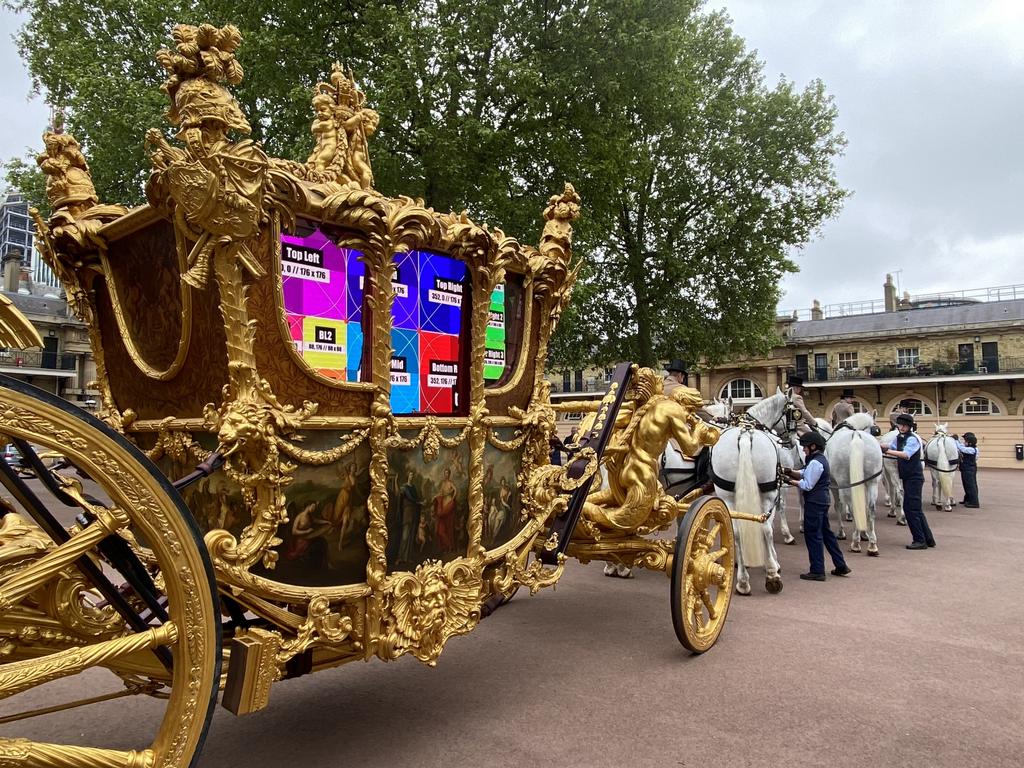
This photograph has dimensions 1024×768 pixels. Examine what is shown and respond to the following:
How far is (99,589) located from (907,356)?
36434 millimetres

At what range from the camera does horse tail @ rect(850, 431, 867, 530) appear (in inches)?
325

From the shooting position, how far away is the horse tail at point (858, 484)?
8250mm

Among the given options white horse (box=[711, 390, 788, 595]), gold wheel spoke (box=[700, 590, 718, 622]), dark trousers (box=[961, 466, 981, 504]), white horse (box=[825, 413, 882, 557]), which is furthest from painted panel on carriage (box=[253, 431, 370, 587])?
dark trousers (box=[961, 466, 981, 504])

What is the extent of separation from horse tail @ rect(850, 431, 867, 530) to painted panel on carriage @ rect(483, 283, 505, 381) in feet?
20.3

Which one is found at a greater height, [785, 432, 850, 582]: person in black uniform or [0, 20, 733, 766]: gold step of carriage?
[0, 20, 733, 766]: gold step of carriage

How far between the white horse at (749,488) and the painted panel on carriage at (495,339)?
3.55m

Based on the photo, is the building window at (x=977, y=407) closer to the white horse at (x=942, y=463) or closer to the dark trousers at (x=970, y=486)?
the dark trousers at (x=970, y=486)

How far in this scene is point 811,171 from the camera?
632 inches

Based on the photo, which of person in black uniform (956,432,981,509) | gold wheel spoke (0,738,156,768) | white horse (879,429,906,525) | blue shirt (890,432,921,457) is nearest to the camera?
gold wheel spoke (0,738,156,768)

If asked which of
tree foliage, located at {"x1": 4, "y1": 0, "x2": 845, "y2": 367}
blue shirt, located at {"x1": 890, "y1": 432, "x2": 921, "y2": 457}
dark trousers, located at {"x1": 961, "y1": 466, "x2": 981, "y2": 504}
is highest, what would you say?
tree foliage, located at {"x1": 4, "y1": 0, "x2": 845, "y2": 367}

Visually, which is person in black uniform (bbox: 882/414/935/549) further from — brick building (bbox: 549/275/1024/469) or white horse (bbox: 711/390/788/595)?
brick building (bbox: 549/275/1024/469)

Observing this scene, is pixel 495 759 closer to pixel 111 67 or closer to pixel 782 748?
pixel 782 748

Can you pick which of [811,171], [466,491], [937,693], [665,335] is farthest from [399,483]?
[811,171]

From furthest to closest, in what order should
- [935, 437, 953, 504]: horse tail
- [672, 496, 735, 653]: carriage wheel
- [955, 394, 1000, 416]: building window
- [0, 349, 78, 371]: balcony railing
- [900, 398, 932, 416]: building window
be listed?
[900, 398, 932, 416]: building window, [955, 394, 1000, 416]: building window, [0, 349, 78, 371]: balcony railing, [935, 437, 953, 504]: horse tail, [672, 496, 735, 653]: carriage wheel
